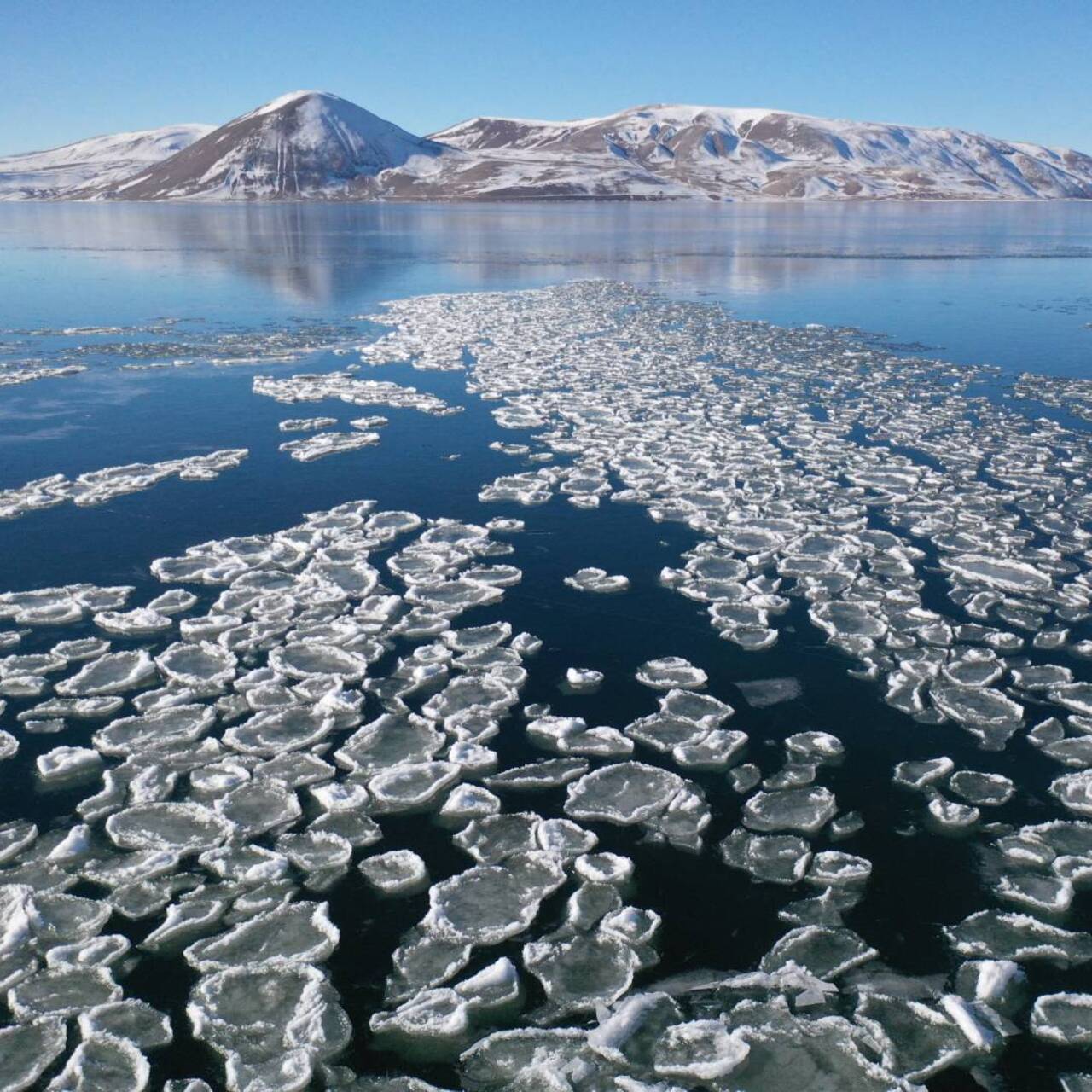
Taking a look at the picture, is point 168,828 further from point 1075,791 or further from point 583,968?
point 1075,791

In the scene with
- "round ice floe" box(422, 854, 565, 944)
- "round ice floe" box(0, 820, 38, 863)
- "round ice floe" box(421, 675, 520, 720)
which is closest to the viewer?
"round ice floe" box(422, 854, 565, 944)

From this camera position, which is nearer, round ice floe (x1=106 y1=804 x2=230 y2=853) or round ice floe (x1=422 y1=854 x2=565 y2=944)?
round ice floe (x1=422 y1=854 x2=565 y2=944)

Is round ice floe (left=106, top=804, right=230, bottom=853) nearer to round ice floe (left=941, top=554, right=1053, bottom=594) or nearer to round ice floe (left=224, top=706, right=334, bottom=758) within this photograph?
round ice floe (left=224, top=706, right=334, bottom=758)

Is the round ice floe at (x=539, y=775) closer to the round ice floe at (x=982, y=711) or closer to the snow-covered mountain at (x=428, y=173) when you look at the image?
the round ice floe at (x=982, y=711)

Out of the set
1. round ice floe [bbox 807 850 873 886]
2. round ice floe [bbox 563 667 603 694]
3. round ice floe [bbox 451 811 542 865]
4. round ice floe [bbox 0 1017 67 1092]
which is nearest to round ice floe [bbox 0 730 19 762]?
round ice floe [bbox 0 1017 67 1092]

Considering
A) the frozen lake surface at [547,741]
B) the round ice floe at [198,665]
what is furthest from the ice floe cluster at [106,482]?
the round ice floe at [198,665]

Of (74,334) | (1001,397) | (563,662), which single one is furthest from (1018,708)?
(74,334)

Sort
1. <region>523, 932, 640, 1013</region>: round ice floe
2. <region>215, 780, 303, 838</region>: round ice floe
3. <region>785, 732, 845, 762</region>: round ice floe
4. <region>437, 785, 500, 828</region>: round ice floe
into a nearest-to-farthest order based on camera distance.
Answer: <region>523, 932, 640, 1013</region>: round ice floe
<region>215, 780, 303, 838</region>: round ice floe
<region>437, 785, 500, 828</region>: round ice floe
<region>785, 732, 845, 762</region>: round ice floe
